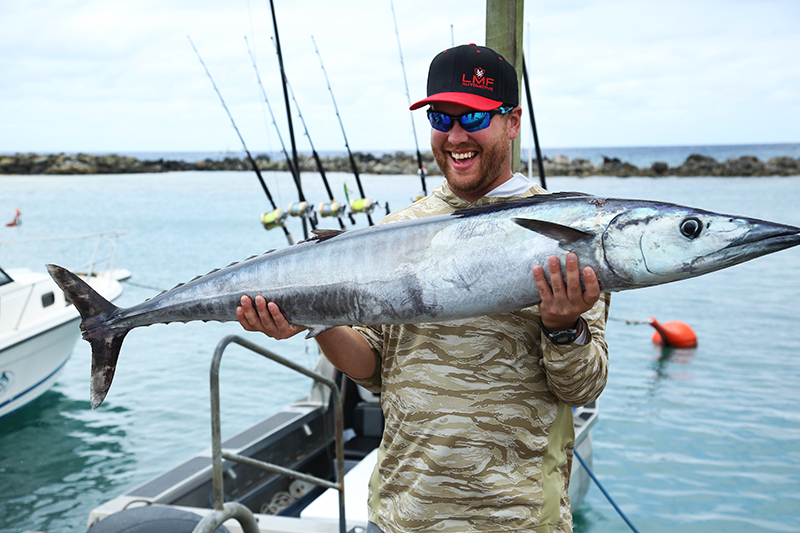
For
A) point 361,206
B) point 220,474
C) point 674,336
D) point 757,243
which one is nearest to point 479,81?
point 757,243

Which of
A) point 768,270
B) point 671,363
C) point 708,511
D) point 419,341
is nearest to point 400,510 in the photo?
point 419,341

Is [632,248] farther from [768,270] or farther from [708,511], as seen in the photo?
[768,270]

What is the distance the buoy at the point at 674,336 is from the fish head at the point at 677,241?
1253 centimetres

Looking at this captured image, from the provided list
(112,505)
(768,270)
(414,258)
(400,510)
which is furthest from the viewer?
(768,270)

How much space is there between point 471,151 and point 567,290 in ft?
2.02

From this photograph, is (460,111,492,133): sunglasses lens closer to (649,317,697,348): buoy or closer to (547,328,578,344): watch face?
(547,328,578,344): watch face

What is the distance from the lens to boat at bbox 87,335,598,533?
3.09 meters

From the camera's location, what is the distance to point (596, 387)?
1853mm

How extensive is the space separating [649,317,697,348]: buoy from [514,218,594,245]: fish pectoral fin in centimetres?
1258

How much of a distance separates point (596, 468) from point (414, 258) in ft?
24.4

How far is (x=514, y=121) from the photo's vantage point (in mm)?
2166

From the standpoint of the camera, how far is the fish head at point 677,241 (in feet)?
5.00

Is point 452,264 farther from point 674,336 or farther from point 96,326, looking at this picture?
point 674,336

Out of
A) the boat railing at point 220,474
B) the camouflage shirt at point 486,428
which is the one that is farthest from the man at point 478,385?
the boat railing at point 220,474
